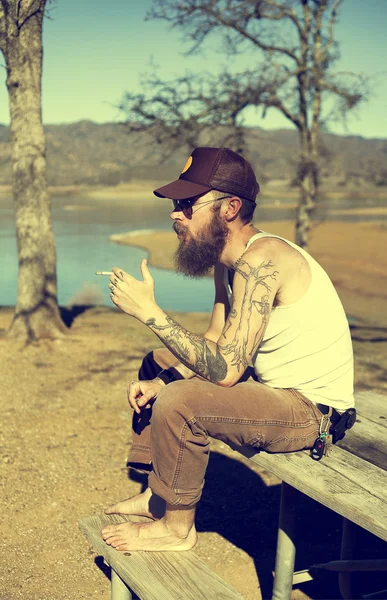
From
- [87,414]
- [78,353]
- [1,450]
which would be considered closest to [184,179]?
[1,450]

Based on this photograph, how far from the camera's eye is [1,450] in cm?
486

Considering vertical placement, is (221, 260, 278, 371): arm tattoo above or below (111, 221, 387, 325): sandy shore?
above

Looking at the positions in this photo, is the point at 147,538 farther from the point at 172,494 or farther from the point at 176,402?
the point at 176,402

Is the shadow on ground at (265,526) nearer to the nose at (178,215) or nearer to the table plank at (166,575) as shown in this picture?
the table plank at (166,575)

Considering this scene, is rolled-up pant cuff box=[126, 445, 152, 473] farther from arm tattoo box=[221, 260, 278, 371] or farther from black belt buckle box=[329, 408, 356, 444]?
black belt buckle box=[329, 408, 356, 444]

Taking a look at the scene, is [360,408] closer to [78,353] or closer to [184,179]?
[184,179]

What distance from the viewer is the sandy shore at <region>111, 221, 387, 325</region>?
795 inches

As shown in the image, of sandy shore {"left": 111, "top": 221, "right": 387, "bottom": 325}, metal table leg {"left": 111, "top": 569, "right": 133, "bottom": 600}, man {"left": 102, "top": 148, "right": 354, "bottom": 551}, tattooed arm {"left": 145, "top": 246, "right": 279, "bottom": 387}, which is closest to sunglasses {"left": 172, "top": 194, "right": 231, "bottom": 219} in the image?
man {"left": 102, "top": 148, "right": 354, "bottom": 551}

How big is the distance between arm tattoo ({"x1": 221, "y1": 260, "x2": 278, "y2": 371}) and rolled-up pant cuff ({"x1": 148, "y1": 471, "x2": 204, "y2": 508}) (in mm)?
554

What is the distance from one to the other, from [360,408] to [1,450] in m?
2.72

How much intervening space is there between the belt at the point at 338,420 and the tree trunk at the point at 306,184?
11277 mm

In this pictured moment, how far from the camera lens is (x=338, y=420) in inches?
117

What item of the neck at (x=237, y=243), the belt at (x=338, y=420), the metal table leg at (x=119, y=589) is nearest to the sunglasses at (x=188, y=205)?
the neck at (x=237, y=243)

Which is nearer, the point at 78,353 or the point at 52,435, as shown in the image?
the point at 52,435
